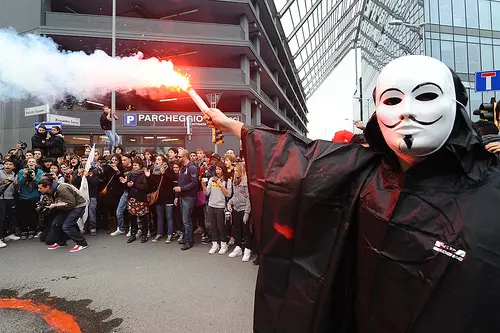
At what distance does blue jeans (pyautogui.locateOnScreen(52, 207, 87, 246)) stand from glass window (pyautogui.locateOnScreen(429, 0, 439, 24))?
99.5 ft

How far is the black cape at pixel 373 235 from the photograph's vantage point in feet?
3.64

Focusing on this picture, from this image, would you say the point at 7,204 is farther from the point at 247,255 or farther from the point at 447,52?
the point at 447,52

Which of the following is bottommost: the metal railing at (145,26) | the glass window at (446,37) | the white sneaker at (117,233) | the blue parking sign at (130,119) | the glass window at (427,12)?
the white sneaker at (117,233)

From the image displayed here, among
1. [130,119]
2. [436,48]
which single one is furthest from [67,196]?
[436,48]

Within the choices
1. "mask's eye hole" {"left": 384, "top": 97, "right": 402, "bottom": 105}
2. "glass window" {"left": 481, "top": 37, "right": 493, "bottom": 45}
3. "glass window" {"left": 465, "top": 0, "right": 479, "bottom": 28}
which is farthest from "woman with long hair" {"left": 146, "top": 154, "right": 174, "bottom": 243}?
"glass window" {"left": 481, "top": 37, "right": 493, "bottom": 45}

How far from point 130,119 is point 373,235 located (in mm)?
18608

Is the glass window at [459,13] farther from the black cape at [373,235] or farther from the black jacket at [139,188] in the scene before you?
the black cape at [373,235]

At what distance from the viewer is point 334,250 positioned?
1478 mm

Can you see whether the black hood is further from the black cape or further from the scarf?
the scarf

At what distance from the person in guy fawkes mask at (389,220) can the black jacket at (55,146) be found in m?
9.13

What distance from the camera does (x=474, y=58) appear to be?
27.1 metres

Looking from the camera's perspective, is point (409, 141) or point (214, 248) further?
point (214, 248)

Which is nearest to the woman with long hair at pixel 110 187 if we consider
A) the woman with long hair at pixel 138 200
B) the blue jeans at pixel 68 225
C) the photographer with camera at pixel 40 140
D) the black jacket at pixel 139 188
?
the woman with long hair at pixel 138 200

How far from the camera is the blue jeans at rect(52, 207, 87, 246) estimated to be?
20.2 feet
